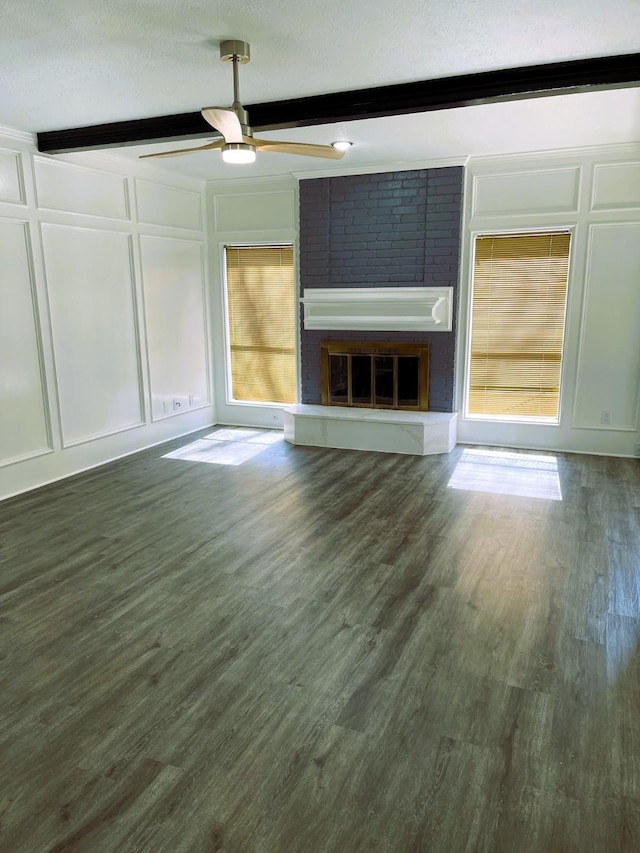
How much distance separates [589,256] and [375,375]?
229cm

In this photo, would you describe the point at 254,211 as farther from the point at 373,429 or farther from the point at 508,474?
the point at 508,474

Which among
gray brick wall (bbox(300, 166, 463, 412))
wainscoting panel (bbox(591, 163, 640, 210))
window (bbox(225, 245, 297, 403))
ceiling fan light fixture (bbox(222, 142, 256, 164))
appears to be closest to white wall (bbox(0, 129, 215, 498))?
window (bbox(225, 245, 297, 403))

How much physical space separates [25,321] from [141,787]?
3.79 meters

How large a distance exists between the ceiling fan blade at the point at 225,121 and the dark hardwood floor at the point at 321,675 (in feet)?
7.66

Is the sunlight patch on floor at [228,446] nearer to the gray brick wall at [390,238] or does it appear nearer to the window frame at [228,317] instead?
the window frame at [228,317]

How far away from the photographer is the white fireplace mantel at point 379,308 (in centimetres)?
581

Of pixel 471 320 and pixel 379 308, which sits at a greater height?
pixel 379 308

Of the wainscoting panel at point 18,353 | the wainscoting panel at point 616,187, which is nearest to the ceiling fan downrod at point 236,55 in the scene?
the wainscoting panel at point 18,353

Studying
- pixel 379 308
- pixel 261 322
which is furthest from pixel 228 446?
pixel 379 308

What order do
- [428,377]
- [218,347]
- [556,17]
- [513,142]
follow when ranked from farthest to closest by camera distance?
[218,347] → [428,377] → [513,142] → [556,17]

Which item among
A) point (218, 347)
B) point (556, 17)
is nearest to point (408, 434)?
point (218, 347)

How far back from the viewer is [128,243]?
5.57m

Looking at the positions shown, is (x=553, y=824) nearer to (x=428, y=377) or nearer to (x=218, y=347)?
(x=428, y=377)

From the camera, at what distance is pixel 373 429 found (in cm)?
586
